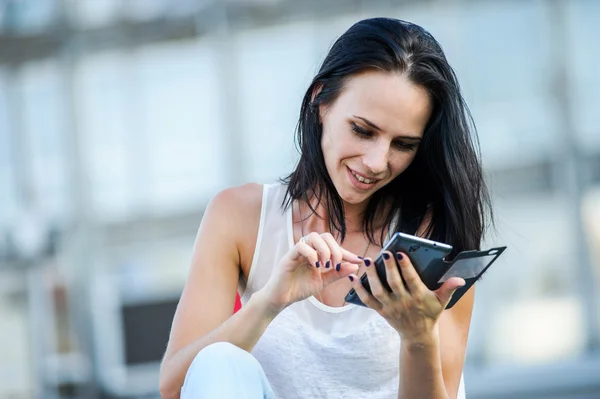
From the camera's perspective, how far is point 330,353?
1.95 m

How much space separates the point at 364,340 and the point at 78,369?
20.1 ft

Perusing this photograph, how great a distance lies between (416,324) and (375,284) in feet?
0.42

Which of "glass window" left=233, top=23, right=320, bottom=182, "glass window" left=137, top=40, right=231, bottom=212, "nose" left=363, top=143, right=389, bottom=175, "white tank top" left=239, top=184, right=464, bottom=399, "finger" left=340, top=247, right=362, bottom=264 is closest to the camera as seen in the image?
"finger" left=340, top=247, right=362, bottom=264

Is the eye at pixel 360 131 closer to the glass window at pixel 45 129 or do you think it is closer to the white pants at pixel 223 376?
the white pants at pixel 223 376

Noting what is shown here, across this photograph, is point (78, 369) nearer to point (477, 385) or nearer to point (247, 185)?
point (477, 385)

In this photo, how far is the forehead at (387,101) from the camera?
1.86m

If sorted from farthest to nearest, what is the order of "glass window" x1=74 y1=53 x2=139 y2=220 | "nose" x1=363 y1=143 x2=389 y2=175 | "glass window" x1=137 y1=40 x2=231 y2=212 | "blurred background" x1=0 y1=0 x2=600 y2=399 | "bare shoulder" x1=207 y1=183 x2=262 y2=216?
"glass window" x1=74 y1=53 x2=139 y2=220 < "glass window" x1=137 y1=40 x2=231 y2=212 < "blurred background" x1=0 y1=0 x2=600 y2=399 < "bare shoulder" x1=207 y1=183 x2=262 y2=216 < "nose" x1=363 y1=143 x2=389 y2=175

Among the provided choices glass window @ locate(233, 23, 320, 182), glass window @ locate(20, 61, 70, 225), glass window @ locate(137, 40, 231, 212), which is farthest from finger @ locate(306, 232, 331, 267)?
glass window @ locate(20, 61, 70, 225)

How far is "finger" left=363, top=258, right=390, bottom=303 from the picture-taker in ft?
5.46

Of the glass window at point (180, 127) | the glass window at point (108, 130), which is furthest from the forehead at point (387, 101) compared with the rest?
the glass window at point (108, 130)

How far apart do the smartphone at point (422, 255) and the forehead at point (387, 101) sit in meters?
0.33

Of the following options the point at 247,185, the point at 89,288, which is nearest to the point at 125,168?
the point at 89,288

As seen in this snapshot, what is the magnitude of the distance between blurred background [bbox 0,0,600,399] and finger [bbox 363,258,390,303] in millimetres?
4982

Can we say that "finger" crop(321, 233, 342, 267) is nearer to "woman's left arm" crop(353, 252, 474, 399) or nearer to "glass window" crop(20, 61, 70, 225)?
"woman's left arm" crop(353, 252, 474, 399)
